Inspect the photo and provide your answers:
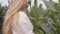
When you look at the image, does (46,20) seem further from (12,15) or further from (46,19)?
(12,15)

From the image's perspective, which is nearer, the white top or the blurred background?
the white top

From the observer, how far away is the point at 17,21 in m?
1.55

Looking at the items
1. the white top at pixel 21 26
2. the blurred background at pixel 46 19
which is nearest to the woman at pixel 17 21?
the white top at pixel 21 26

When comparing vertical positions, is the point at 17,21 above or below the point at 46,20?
above

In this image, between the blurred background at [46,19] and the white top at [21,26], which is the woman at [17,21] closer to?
the white top at [21,26]

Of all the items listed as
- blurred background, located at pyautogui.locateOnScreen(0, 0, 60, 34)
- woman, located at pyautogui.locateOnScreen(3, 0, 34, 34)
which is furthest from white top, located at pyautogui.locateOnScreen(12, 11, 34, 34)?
blurred background, located at pyautogui.locateOnScreen(0, 0, 60, 34)

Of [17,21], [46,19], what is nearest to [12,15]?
[17,21]

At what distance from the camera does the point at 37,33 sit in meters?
2.02

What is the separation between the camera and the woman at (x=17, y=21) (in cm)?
156

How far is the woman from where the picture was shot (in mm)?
1557

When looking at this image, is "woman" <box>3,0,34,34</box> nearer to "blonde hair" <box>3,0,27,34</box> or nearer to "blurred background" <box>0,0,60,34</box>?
"blonde hair" <box>3,0,27,34</box>

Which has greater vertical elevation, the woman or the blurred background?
the woman

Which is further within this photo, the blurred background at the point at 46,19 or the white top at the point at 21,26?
the blurred background at the point at 46,19

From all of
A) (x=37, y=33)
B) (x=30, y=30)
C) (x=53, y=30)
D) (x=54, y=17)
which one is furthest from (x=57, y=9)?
(x=30, y=30)
